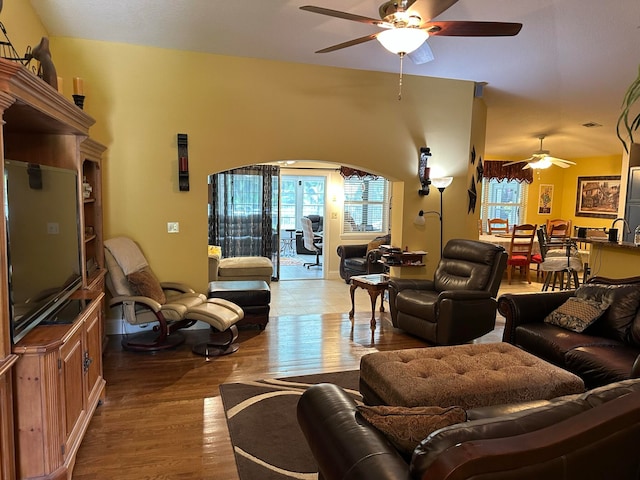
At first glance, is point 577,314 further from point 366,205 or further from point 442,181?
point 366,205

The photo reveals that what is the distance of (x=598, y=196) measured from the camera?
1009 centimetres

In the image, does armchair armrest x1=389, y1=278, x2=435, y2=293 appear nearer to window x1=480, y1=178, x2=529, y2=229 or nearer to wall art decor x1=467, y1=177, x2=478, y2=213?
wall art decor x1=467, y1=177, x2=478, y2=213

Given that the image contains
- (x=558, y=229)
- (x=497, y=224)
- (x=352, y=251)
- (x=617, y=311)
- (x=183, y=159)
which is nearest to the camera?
(x=617, y=311)

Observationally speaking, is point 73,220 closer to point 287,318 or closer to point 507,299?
point 287,318

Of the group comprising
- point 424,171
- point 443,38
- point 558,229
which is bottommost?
point 558,229

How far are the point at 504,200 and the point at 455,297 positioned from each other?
7.36 m

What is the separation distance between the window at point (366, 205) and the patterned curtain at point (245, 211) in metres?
1.52

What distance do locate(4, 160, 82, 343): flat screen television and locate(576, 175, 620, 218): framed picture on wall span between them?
1024cm

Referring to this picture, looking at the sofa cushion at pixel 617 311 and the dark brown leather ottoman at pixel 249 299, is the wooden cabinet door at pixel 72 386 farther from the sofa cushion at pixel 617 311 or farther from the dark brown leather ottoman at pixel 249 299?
the sofa cushion at pixel 617 311

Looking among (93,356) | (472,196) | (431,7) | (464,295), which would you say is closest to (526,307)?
(464,295)

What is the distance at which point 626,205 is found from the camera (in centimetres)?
819

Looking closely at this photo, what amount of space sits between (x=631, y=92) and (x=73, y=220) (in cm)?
309

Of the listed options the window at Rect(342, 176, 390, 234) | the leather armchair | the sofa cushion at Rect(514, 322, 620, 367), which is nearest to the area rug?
the sofa cushion at Rect(514, 322, 620, 367)

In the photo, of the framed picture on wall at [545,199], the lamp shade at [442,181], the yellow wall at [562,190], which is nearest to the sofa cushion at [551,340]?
the lamp shade at [442,181]
